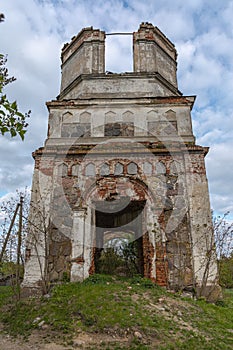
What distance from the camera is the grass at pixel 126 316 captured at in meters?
5.23

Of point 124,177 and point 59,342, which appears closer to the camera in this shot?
point 59,342

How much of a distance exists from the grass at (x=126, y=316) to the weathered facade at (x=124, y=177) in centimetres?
93

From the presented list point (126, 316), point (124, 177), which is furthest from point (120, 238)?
Result: point (126, 316)

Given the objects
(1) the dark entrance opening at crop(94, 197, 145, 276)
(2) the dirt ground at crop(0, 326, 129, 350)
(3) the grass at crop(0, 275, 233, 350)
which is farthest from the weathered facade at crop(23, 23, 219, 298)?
(2) the dirt ground at crop(0, 326, 129, 350)

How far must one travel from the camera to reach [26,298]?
25.7ft

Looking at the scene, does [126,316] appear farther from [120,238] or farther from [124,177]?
[120,238]

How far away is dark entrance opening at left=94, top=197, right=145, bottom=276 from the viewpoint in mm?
9750

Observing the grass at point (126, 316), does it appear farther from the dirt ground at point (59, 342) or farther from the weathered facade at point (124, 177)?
the weathered facade at point (124, 177)

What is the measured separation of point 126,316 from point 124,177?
175 inches

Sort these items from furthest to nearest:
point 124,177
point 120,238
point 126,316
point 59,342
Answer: point 120,238 < point 124,177 < point 126,316 < point 59,342

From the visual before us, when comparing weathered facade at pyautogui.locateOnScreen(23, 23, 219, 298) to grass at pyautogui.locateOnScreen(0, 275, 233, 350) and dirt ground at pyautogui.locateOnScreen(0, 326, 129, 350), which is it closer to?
grass at pyautogui.locateOnScreen(0, 275, 233, 350)

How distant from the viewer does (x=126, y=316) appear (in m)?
5.83

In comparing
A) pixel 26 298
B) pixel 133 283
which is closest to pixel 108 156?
pixel 133 283

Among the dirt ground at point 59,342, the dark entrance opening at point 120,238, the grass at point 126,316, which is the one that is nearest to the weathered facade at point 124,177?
Result: the dark entrance opening at point 120,238
